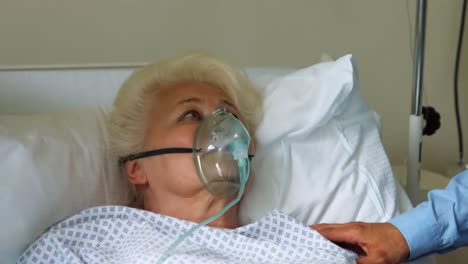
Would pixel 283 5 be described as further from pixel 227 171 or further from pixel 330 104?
pixel 227 171

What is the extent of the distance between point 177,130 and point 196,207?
0.59 ft

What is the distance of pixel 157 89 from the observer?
142 cm

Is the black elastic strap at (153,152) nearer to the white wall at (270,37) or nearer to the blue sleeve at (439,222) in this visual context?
the blue sleeve at (439,222)

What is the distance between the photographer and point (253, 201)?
4.55 ft

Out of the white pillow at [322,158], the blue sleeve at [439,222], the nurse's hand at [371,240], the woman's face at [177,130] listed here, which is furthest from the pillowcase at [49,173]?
the blue sleeve at [439,222]

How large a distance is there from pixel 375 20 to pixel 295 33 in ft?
1.04

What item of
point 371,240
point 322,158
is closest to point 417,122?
point 322,158

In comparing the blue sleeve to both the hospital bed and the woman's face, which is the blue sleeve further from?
the woman's face

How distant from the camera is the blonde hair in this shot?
1385 millimetres

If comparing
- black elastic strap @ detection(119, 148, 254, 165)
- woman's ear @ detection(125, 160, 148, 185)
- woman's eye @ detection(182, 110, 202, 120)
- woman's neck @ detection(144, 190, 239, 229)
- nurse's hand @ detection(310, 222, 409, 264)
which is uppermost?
woman's eye @ detection(182, 110, 202, 120)

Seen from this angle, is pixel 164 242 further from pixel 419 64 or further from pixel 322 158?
pixel 419 64

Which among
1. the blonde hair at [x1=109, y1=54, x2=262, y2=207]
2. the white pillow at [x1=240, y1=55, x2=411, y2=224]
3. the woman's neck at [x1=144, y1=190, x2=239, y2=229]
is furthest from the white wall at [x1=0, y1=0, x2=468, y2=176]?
the woman's neck at [x1=144, y1=190, x2=239, y2=229]

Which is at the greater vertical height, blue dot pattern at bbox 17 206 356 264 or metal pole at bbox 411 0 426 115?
metal pole at bbox 411 0 426 115

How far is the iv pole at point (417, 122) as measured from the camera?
148cm
